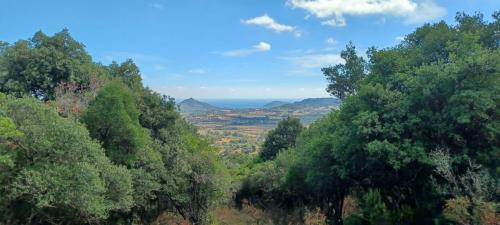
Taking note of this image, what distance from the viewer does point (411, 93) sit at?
1579cm

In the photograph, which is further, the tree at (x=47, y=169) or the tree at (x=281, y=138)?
the tree at (x=281, y=138)

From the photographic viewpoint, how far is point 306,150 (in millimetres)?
22469

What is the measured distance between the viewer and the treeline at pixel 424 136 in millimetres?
13219

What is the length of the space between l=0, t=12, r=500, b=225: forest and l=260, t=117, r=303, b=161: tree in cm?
1900

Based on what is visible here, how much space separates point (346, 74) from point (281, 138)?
54.8 feet

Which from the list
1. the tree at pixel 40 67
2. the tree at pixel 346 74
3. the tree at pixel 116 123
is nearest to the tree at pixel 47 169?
the tree at pixel 116 123

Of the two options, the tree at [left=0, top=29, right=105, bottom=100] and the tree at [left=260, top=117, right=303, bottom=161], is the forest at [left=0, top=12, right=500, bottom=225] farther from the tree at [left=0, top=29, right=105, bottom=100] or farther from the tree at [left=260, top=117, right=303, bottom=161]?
the tree at [left=260, top=117, right=303, bottom=161]

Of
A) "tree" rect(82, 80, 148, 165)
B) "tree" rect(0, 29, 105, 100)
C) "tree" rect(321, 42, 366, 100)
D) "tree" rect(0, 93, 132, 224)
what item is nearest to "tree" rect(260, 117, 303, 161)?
"tree" rect(321, 42, 366, 100)

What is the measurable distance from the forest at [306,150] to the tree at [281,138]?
62.3 feet

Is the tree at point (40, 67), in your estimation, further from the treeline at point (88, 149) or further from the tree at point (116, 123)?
the tree at point (116, 123)

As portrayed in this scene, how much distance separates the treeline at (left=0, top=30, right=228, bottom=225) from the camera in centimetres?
1248

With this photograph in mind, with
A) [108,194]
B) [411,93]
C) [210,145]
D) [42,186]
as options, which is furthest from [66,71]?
[411,93]

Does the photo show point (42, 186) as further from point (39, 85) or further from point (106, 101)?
point (39, 85)

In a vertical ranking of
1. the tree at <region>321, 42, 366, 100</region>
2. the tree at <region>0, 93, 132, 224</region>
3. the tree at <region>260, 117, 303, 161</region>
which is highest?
the tree at <region>321, 42, 366, 100</region>
